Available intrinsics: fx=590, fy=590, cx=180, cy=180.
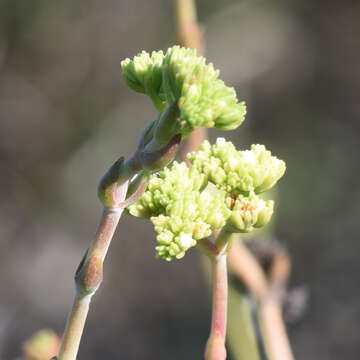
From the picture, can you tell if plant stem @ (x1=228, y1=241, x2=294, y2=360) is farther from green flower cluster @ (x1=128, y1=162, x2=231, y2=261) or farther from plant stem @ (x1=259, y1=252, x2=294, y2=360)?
green flower cluster @ (x1=128, y1=162, x2=231, y2=261)

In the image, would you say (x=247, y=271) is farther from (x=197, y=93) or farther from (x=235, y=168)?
(x=197, y=93)

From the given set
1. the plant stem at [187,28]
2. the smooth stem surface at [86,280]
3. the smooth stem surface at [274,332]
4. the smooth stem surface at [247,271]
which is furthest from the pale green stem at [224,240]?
the plant stem at [187,28]

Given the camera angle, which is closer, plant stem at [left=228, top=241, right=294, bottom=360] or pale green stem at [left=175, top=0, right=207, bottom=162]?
plant stem at [left=228, top=241, right=294, bottom=360]

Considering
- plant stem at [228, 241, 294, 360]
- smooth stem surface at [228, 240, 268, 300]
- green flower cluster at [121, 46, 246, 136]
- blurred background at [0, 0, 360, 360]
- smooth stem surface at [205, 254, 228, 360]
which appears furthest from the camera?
blurred background at [0, 0, 360, 360]

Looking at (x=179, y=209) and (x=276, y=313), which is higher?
(x=276, y=313)

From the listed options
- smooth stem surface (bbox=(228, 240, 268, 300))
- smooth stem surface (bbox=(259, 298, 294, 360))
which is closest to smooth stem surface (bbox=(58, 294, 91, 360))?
smooth stem surface (bbox=(259, 298, 294, 360))

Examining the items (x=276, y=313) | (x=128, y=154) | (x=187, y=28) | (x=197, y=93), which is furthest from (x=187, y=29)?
(x=128, y=154)
